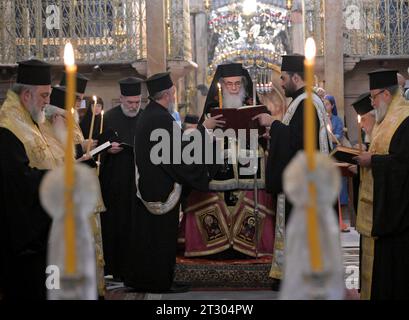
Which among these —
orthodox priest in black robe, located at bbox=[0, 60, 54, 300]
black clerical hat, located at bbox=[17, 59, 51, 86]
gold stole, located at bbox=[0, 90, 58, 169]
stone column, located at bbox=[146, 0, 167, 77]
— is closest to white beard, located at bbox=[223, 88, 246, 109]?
black clerical hat, located at bbox=[17, 59, 51, 86]

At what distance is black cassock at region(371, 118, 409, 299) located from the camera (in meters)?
5.63

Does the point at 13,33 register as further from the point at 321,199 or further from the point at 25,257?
the point at 321,199

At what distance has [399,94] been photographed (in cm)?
594

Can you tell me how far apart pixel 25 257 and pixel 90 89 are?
892 cm

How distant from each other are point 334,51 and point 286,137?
6741 millimetres

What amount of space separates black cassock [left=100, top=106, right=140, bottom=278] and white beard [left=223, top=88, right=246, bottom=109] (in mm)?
1065

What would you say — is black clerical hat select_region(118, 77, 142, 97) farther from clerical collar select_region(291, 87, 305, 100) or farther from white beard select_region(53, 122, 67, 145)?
white beard select_region(53, 122, 67, 145)

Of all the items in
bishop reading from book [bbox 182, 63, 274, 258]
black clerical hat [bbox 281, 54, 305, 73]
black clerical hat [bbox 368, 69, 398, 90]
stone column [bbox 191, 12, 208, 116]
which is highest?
stone column [bbox 191, 12, 208, 116]

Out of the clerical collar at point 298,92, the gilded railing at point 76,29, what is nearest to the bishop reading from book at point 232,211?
the clerical collar at point 298,92

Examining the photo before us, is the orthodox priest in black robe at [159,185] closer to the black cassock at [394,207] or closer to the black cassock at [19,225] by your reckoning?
the black cassock at [394,207]

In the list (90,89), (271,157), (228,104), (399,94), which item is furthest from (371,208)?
(90,89)

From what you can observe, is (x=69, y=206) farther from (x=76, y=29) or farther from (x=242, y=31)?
(x=242, y=31)

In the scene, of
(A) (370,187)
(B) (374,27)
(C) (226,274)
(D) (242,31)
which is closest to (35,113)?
(A) (370,187)

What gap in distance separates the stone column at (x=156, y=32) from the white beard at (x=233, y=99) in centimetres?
531
